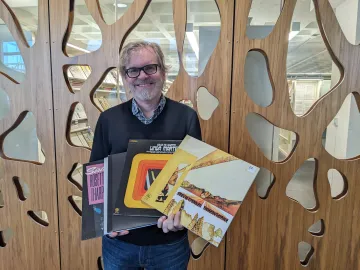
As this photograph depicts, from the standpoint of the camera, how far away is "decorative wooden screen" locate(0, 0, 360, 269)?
138cm

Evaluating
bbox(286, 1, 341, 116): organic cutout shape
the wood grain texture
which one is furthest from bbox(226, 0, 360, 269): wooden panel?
the wood grain texture

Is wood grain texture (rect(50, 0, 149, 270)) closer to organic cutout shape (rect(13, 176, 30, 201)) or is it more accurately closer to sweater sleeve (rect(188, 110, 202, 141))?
organic cutout shape (rect(13, 176, 30, 201))

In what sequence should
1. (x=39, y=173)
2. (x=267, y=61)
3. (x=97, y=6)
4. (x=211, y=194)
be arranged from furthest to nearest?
(x=39, y=173)
(x=97, y=6)
(x=267, y=61)
(x=211, y=194)

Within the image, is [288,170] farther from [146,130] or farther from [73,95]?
[73,95]

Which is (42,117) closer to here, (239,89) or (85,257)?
(85,257)

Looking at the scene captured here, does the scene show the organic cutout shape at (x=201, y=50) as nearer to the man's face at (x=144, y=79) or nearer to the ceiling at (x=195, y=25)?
the ceiling at (x=195, y=25)

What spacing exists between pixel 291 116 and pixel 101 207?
106 centimetres

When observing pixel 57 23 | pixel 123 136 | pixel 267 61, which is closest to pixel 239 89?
pixel 267 61

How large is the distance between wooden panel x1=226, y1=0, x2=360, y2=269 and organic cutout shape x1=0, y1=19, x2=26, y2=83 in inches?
55.9

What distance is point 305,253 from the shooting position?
159 cm

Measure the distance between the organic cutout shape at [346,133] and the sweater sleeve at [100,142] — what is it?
136 cm

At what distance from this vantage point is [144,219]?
2.91 ft

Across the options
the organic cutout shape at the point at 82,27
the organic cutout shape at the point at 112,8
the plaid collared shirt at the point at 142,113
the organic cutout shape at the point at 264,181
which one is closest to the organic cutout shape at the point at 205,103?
the organic cutout shape at the point at 264,181

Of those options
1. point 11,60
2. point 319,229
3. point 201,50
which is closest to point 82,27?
point 11,60
